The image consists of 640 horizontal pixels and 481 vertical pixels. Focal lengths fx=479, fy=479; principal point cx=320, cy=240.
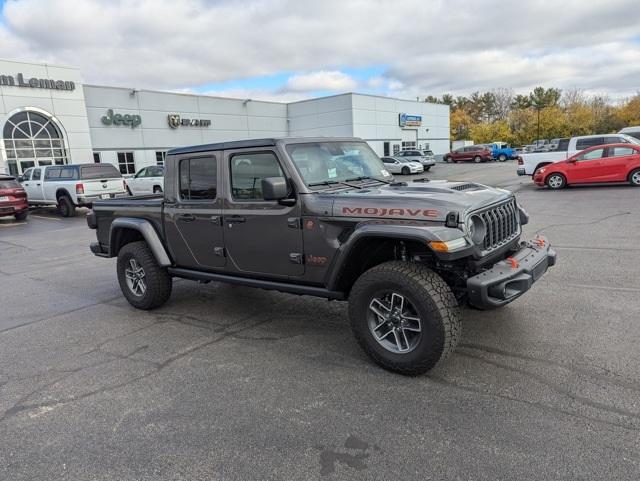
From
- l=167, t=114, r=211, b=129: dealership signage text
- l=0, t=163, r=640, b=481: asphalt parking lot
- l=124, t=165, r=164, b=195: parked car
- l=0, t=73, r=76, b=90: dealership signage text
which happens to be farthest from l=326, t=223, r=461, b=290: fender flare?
l=167, t=114, r=211, b=129: dealership signage text

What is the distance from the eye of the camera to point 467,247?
3.52 m

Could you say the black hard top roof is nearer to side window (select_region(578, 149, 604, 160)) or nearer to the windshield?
the windshield

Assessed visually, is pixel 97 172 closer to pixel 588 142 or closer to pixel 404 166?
pixel 588 142

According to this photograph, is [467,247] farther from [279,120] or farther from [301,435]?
[279,120]

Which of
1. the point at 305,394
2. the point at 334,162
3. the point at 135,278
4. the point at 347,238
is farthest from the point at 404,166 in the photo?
the point at 305,394

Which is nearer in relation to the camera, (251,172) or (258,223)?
(258,223)

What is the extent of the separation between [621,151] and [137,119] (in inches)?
1073

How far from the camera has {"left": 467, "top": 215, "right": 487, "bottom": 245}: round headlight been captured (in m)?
3.64

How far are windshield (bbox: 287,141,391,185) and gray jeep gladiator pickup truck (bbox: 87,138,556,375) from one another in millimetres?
13

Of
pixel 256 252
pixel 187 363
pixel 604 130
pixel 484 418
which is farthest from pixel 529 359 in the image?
pixel 604 130

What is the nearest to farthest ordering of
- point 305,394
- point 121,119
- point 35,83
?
1. point 305,394
2. point 35,83
3. point 121,119

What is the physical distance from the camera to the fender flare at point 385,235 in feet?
11.3

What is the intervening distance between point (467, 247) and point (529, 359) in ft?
3.78

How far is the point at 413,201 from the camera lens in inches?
145
